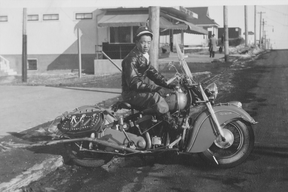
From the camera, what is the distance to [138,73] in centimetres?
540

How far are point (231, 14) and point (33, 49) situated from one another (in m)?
14.6

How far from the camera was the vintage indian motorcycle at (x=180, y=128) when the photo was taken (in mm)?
5320

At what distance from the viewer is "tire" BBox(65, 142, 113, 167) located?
5758 mm

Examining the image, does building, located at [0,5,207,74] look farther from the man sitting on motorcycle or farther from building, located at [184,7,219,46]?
building, located at [184,7,219,46]

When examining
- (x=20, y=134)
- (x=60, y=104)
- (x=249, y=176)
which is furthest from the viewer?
(x=60, y=104)

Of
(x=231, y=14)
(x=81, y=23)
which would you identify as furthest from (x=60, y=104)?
(x=231, y=14)

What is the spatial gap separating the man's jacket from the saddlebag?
1.76ft

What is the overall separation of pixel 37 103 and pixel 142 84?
6.32m

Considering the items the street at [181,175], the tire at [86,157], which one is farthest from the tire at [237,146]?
the tire at [86,157]

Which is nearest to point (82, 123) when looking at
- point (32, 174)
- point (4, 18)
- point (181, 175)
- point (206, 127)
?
point (32, 174)

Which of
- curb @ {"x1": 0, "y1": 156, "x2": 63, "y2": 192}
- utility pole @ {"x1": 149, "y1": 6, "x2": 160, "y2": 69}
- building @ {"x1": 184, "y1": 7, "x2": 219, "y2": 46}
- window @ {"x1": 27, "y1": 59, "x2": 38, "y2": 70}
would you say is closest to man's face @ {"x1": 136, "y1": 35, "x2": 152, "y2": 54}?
curb @ {"x1": 0, "y1": 156, "x2": 63, "y2": 192}

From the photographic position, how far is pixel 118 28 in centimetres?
2689

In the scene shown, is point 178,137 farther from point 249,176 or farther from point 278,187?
point 278,187

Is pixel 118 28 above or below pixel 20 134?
above
